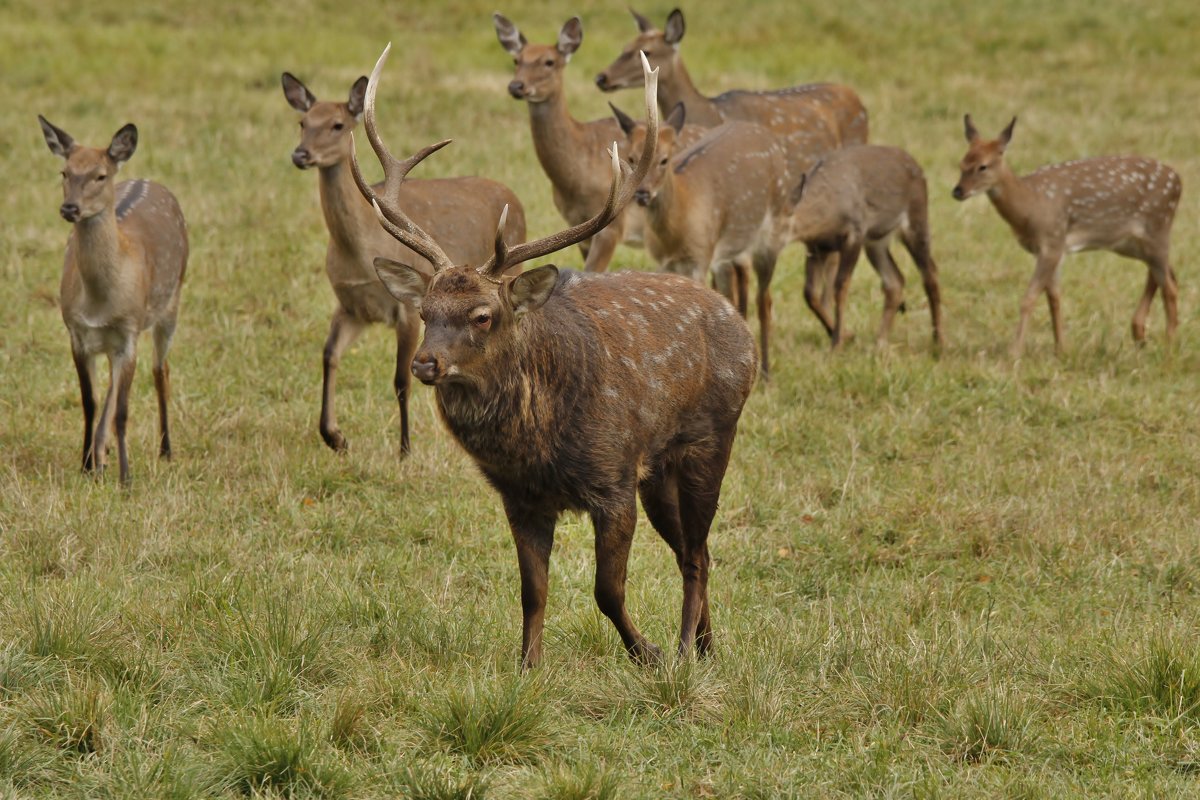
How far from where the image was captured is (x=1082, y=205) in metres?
10.9

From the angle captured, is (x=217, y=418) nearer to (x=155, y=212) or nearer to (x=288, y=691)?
(x=155, y=212)

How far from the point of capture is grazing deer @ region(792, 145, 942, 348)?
10539 mm

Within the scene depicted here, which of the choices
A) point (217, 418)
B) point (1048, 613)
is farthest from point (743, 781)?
point (217, 418)

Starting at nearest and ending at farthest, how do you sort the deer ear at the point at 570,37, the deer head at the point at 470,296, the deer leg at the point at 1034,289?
the deer head at the point at 470,296 → the deer leg at the point at 1034,289 → the deer ear at the point at 570,37

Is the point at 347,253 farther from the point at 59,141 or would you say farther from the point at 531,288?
the point at 531,288

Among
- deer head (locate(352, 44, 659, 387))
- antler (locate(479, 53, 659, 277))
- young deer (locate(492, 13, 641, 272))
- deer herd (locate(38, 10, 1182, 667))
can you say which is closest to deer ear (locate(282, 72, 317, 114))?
deer herd (locate(38, 10, 1182, 667))

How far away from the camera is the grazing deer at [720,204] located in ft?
31.7

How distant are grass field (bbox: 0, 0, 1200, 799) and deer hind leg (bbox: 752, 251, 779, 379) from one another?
0.86ft

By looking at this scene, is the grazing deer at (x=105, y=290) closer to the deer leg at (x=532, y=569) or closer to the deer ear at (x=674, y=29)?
the deer leg at (x=532, y=569)

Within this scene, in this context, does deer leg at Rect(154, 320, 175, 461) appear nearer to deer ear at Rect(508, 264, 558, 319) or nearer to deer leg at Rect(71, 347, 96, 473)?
deer leg at Rect(71, 347, 96, 473)

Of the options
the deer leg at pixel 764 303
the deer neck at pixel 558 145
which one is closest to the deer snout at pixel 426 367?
the deer leg at pixel 764 303

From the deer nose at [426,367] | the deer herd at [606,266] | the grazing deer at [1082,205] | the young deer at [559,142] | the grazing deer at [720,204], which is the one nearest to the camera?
the deer nose at [426,367]

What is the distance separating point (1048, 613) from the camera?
5996 millimetres

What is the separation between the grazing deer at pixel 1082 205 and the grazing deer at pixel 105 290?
5.55 meters
